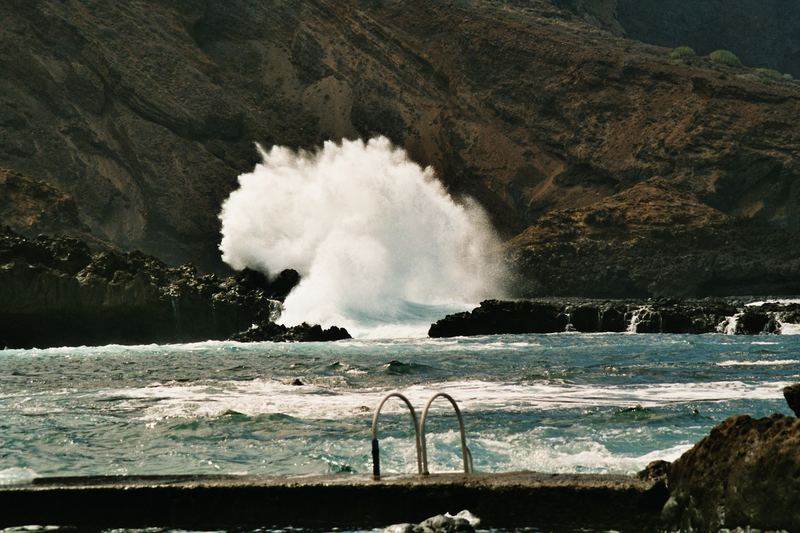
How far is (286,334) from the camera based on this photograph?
45969 mm

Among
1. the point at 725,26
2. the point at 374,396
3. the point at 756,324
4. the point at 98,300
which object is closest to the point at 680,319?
the point at 756,324

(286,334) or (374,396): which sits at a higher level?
(286,334)

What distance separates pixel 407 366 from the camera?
1208 inches

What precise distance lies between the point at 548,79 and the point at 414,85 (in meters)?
11.2

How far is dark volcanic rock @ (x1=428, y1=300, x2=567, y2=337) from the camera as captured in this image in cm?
4788

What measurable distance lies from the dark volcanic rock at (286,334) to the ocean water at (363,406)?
755cm

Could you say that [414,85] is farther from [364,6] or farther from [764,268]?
[764,268]

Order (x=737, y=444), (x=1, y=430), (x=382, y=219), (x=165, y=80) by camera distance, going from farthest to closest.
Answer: (x=165, y=80)
(x=382, y=219)
(x=1, y=430)
(x=737, y=444)

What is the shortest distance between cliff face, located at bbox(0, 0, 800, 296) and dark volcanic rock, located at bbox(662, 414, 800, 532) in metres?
64.4

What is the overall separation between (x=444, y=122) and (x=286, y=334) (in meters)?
53.3

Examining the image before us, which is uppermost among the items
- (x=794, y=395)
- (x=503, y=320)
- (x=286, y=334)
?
(x=503, y=320)

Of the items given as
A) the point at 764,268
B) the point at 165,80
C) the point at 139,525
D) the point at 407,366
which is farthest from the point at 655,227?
the point at 139,525

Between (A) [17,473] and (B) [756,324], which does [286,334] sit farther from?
(A) [17,473]

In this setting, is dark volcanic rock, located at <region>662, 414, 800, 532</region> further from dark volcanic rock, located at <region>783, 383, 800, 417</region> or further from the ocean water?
the ocean water
